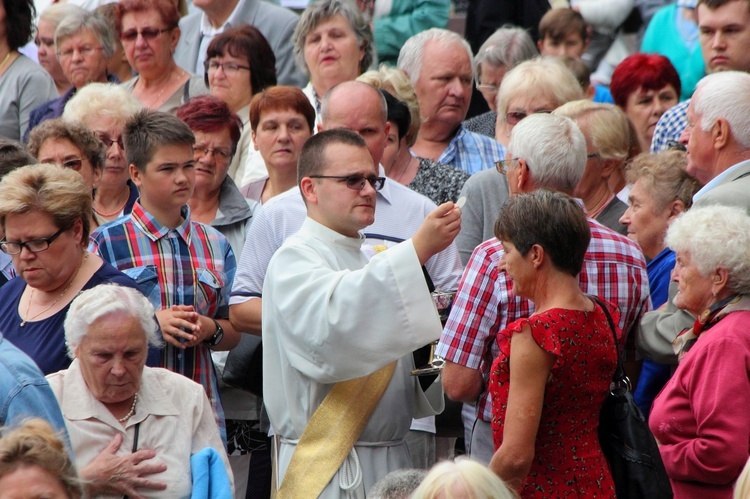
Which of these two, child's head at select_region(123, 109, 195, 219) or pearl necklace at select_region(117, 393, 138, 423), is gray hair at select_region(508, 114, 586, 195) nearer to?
child's head at select_region(123, 109, 195, 219)

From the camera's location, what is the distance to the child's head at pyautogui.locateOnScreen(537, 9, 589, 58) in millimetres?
8641

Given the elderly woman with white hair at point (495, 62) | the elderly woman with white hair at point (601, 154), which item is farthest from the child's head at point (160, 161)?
the elderly woman with white hair at point (495, 62)

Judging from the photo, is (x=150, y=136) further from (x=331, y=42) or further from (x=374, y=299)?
(x=331, y=42)

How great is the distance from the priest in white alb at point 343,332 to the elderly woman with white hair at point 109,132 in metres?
1.99

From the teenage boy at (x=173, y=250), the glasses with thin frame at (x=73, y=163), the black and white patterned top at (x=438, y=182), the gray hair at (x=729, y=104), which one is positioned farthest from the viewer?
the black and white patterned top at (x=438, y=182)

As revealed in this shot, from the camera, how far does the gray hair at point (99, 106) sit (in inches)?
260

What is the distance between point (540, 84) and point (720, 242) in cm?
245

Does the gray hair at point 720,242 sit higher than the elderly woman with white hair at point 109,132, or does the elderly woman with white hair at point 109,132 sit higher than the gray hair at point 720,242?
the gray hair at point 720,242

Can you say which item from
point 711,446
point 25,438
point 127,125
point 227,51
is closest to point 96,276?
point 127,125

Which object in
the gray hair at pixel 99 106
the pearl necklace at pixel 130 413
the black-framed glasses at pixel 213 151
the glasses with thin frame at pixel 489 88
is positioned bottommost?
the glasses with thin frame at pixel 489 88

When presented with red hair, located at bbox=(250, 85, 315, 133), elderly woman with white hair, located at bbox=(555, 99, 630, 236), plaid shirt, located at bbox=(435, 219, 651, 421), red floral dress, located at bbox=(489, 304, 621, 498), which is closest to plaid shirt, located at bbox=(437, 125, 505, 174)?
red hair, located at bbox=(250, 85, 315, 133)

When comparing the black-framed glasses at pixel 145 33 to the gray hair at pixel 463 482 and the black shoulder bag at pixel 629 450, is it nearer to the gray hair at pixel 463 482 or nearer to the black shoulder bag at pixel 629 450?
the black shoulder bag at pixel 629 450

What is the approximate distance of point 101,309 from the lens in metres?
4.34

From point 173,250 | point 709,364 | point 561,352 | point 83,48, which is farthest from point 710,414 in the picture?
point 83,48
